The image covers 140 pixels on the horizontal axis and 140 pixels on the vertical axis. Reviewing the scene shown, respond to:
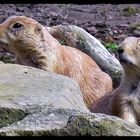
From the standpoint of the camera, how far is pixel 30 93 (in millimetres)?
4914

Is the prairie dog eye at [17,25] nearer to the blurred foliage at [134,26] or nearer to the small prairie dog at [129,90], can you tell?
the small prairie dog at [129,90]

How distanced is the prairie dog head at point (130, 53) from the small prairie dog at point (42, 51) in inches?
65.9

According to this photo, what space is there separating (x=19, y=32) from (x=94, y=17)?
457 centimetres

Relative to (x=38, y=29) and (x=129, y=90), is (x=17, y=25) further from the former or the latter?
(x=129, y=90)

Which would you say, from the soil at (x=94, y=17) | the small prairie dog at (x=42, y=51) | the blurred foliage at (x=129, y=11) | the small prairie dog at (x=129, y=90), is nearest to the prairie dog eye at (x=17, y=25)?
the small prairie dog at (x=42, y=51)

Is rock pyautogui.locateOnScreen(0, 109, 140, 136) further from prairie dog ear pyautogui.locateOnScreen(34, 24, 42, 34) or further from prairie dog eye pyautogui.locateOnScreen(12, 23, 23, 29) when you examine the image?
prairie dog ear pyautogui.locateOnScreen(34, 24, 42, 34)

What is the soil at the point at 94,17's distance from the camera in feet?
38.5

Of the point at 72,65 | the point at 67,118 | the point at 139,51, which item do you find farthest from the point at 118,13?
the point at 67,118

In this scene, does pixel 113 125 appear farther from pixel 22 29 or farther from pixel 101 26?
pixel 101 26

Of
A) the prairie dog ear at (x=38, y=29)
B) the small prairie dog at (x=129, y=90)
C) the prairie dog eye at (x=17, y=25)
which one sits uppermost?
the prairie dog eye at (x=17, y=25)

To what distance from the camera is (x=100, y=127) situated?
3535 mm

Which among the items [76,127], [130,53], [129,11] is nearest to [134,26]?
[129,11]

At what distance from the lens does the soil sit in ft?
38.5

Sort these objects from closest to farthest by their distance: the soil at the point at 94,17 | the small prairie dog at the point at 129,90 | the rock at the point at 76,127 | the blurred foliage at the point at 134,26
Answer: the rock at the point at 76,127, the small prairie dog at the point at 129,90, the soil at the point at 94,17, the blurred foliage at the point at 134,26
